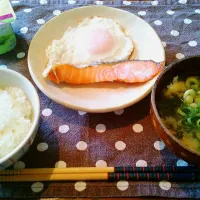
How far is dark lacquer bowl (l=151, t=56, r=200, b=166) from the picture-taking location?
843 millimetres

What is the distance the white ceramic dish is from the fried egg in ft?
0.59

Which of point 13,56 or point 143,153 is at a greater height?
point 13,56

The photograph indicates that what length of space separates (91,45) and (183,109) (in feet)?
1.62

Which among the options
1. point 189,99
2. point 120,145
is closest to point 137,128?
point 120,145

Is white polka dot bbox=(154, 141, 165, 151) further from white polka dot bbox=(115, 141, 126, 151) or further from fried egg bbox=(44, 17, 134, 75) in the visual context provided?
fried egg bbox=(44, 17, 134, 75)

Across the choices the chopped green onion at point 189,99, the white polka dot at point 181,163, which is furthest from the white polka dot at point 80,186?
the chopped green onion at point 189,99

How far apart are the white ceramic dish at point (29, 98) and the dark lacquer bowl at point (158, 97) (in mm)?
365

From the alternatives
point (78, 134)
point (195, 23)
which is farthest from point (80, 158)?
point (195, 23)

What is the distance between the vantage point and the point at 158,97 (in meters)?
1.01

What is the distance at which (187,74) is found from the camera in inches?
41.8

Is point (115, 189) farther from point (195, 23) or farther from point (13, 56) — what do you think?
point (195, 23)

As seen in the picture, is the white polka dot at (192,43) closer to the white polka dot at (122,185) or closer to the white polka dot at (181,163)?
the white polka dot at (181,163)

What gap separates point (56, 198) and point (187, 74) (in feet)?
1.98

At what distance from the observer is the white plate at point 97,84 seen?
3.57ft
